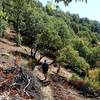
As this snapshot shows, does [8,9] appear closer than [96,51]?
Yes

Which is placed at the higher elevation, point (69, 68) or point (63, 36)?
point (63, 36)

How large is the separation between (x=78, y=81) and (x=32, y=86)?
10763mm

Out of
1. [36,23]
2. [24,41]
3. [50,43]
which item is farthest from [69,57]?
[24,41]

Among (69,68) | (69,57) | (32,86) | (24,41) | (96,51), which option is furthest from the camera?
(96,51)

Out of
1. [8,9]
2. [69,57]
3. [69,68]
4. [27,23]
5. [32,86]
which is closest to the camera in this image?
[32,86]

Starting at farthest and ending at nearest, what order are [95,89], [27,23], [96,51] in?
[96,51]
[27,23]
[95,89]

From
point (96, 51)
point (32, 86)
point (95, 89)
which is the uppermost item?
point (32, 86)

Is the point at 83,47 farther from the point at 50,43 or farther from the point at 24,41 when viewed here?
the point at 50,43

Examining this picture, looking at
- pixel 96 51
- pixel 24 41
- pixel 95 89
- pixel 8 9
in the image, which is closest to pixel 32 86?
pixel 95 89

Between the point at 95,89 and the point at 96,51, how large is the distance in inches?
1342

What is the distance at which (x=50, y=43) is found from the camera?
124 feet

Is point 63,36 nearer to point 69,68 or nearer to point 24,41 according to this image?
point 69,68

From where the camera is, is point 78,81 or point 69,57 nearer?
point 78,81

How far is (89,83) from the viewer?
2880 centimetres
